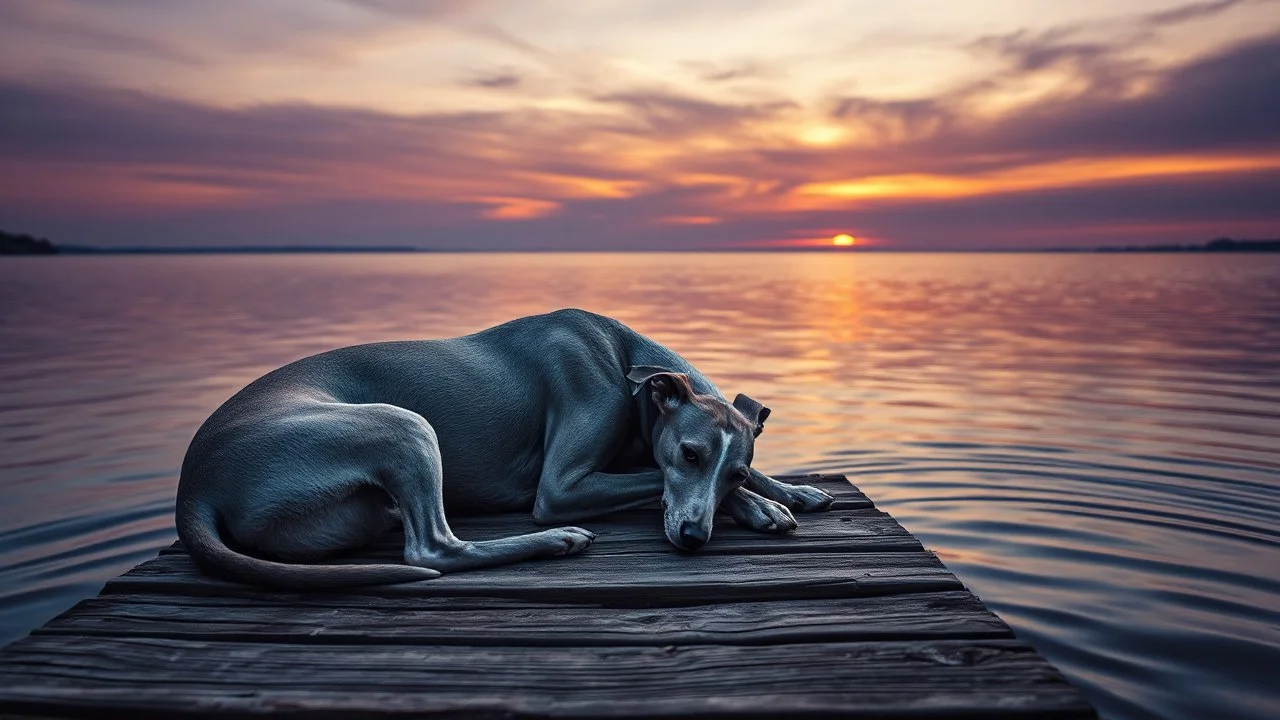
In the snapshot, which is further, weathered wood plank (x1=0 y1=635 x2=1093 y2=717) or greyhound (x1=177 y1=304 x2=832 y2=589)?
greyhound (x1=177 y1=304 x2=832 y2=589)

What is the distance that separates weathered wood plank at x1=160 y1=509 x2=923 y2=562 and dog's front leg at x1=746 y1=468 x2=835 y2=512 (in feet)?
0.24

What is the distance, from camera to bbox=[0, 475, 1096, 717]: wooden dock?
9.05 feet

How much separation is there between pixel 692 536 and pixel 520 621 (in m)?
1.13

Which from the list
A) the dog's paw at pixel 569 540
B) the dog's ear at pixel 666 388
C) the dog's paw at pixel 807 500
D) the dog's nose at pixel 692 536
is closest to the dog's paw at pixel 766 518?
Answer: the dog's paw at pixel 807 500

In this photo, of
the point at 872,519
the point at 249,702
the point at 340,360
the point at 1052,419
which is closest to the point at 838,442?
the point at 1052,419

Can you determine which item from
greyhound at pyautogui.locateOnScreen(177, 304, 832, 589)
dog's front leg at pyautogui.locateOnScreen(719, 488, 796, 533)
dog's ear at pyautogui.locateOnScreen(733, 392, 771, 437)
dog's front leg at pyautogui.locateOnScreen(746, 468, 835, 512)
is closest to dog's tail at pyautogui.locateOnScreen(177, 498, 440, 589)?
greyhound at pyautogui.locateOnScreen(177, 304, 832, 589)

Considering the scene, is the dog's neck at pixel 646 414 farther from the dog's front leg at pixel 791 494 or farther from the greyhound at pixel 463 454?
the dog's front leg at pixel 791 494

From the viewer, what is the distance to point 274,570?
369 centimetres

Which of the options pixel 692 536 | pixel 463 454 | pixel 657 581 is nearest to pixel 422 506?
pixel 463 454

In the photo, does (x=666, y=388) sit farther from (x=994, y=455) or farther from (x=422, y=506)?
(x=994, y=455)

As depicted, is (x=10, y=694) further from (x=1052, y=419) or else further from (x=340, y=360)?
(x=1052, y=419)

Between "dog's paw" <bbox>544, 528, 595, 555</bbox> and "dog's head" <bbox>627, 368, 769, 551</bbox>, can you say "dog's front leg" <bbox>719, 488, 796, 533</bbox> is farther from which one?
"dog's paw" <bbox>544, 528, 595, 555</bbox>

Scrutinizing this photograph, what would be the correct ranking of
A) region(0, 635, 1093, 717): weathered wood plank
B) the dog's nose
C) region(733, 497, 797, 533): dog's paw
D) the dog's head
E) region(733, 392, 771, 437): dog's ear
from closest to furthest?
region(0, 635, 1093, 717): weathered wood plank
the dog's nose
the dog's head
region(733, 497, 797, 533): dog's paw
region(733, 392, 771, 437): dog's ear

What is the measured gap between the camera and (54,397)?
1551 cm
